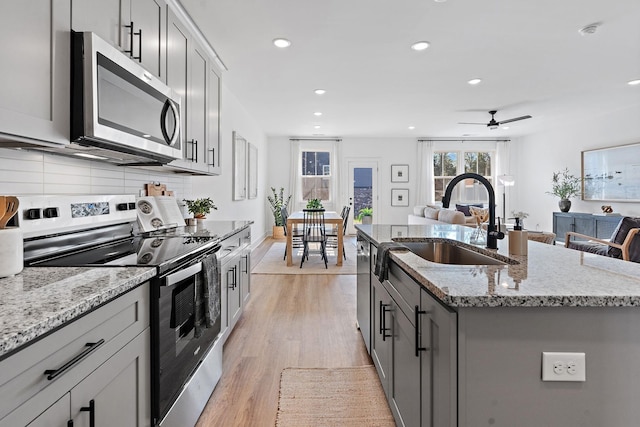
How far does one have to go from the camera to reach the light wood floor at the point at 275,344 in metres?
1.92

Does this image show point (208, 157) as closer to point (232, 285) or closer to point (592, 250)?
point (232, 285)

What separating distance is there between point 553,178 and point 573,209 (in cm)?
80

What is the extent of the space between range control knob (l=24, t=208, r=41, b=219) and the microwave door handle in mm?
793

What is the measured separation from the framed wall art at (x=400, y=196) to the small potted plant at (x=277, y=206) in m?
2.75

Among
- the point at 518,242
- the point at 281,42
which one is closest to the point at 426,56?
the point at 281,42

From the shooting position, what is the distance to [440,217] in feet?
22.1

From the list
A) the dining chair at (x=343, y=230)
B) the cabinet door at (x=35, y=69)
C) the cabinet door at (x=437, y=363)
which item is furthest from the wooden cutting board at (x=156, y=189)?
the dining chair at (x=343, y=230)

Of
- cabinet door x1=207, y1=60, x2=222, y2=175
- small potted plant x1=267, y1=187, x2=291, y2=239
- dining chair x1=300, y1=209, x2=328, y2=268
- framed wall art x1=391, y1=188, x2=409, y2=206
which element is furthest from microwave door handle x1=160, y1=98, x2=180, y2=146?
framed wall art x1=391, y1=188, x2=409, y2=206

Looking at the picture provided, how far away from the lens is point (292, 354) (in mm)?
2525

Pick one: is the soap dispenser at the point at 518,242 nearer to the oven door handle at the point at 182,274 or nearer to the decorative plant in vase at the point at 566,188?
the oven door handle at the point at 182,274

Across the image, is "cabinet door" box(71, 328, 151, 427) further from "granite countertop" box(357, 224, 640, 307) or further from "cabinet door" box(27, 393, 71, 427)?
"granite countertop" box(357, 224, 640, 307)

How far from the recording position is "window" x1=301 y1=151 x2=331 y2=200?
30.7 ft

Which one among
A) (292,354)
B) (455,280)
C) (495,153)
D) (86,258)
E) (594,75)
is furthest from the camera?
(495,153)

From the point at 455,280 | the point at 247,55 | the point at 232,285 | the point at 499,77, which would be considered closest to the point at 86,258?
the point at 232,285
